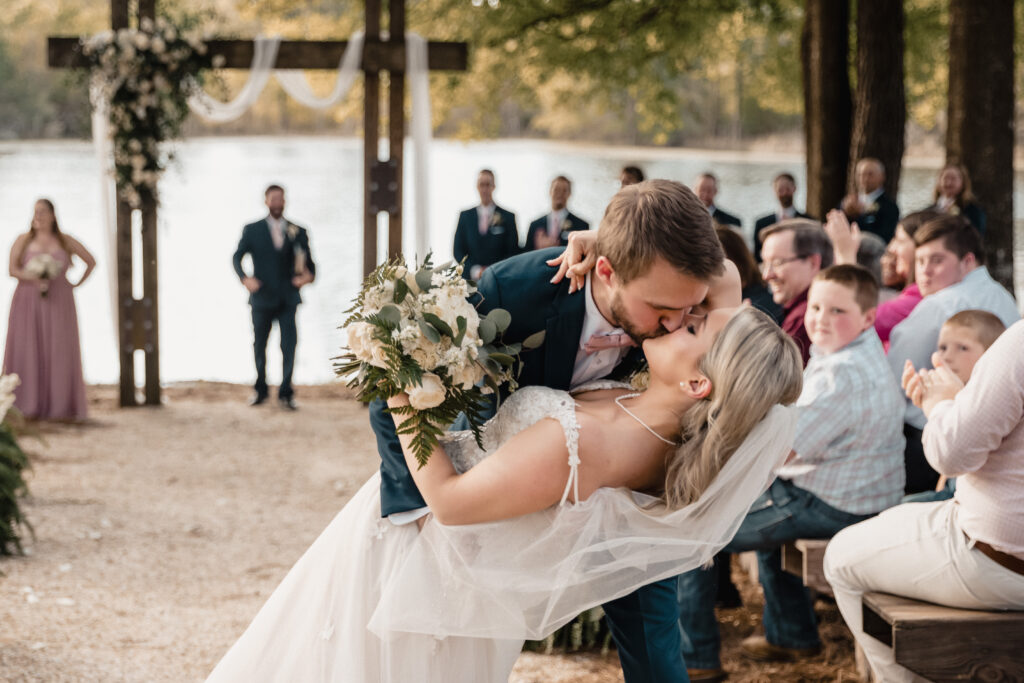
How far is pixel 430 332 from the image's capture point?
109 inches

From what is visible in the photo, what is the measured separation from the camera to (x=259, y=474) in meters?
8.08

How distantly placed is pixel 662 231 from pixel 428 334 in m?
0.62

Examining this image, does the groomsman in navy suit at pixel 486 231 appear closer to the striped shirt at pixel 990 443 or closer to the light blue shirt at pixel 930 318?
the light blue shirt at pixel 930 318

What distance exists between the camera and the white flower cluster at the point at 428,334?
2.77 meters

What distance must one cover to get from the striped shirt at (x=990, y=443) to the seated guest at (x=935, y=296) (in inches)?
56.9

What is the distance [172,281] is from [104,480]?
649 inches

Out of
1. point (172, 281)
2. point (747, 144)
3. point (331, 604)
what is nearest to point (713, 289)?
point (331, 604)

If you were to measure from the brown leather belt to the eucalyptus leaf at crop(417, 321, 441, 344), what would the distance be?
70.3 inches

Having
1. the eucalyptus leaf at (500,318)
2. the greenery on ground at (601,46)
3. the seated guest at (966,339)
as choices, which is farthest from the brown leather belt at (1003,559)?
the greenery on ground at (601,46)

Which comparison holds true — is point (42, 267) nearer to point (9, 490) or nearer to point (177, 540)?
A: point (177, 540)

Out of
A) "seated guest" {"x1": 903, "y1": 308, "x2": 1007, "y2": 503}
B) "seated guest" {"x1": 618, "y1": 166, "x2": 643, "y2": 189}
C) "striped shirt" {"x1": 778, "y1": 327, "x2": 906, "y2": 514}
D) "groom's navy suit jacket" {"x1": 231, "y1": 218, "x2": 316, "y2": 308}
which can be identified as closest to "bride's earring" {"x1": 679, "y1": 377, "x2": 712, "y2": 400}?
"seated guest" {"x1": 903, "y1": 308, "x2": 1007, "y2": 503}

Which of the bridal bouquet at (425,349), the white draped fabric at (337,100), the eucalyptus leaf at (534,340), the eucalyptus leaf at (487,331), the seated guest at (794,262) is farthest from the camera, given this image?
the white draped fabric at (337,100)

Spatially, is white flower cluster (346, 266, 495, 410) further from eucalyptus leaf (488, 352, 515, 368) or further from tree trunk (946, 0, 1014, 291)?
tree trunk (946, 0, 1014, 291)

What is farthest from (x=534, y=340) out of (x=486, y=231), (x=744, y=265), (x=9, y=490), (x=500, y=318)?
(x=486, y=231)
